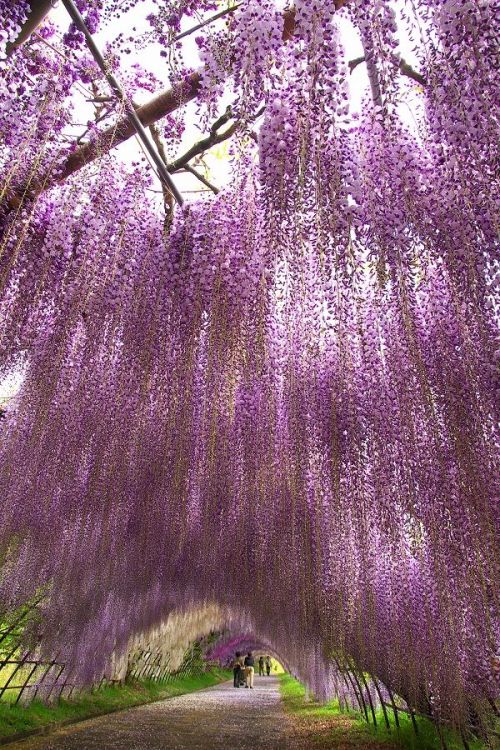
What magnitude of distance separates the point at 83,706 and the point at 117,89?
44.3 ft

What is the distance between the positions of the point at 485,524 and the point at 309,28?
11.5ft

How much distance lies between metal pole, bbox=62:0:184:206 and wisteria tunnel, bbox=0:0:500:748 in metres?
0.02

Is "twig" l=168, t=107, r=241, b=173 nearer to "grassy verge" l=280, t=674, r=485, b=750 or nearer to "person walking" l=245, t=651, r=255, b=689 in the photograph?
"grassy verge" l=280, t=674, r=485, b=750

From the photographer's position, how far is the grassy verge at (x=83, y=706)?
30.9 ft

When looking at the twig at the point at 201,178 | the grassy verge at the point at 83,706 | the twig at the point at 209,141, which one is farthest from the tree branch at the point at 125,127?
the grassy verge at the point at 83,706

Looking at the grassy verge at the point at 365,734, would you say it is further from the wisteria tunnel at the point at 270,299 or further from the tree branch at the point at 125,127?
the tree branch at the point at 125,127

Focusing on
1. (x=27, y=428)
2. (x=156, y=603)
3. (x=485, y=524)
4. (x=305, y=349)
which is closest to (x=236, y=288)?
(x=305, y=349)

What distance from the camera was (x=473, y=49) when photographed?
2471 mm

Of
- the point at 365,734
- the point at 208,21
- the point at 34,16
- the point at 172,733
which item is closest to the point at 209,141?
the point at 208,21

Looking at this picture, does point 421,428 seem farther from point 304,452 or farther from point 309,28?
point 309,28

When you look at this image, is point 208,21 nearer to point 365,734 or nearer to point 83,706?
point 365,734

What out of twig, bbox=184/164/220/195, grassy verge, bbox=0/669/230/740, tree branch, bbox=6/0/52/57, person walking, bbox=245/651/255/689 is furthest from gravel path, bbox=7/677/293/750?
person walking, bbox=245/651/255/689

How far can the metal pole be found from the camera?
3.43m

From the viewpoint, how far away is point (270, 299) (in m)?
→ 4.66
